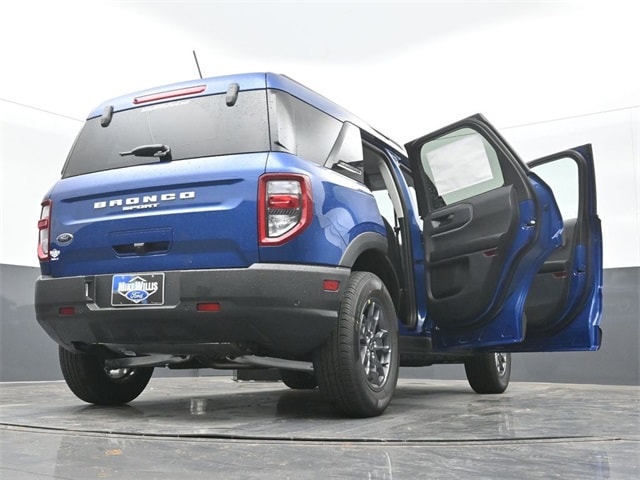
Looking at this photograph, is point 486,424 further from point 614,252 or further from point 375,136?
point 614,252

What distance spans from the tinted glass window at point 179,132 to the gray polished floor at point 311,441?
1.50 m

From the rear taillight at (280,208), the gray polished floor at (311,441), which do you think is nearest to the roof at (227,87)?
the rear taillight at (280,208)

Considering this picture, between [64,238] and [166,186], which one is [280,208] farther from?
[64,238]

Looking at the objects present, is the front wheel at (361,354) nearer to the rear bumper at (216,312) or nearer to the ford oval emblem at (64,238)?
the rear bumper at (216,312)

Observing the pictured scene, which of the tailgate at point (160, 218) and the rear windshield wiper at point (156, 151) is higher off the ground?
the rear windshield wiper at point (156, 151)

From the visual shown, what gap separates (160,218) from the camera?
3.95 meters

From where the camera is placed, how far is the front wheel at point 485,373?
21.9 ft

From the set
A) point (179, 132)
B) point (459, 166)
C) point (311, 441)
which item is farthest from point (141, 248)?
point (459, 166)

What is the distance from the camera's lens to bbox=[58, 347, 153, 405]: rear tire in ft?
15.7

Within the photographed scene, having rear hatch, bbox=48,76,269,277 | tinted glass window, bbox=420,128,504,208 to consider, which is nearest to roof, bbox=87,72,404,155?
rear hatch, bbox=48,76,269,277

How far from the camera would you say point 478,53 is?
30.0ft

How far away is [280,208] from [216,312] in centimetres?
63

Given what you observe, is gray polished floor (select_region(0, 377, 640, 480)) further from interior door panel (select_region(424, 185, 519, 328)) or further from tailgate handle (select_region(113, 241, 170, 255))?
tailgate handle (select_region(113, 241, 170, 255))

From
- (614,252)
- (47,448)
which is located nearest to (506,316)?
(47,448)
